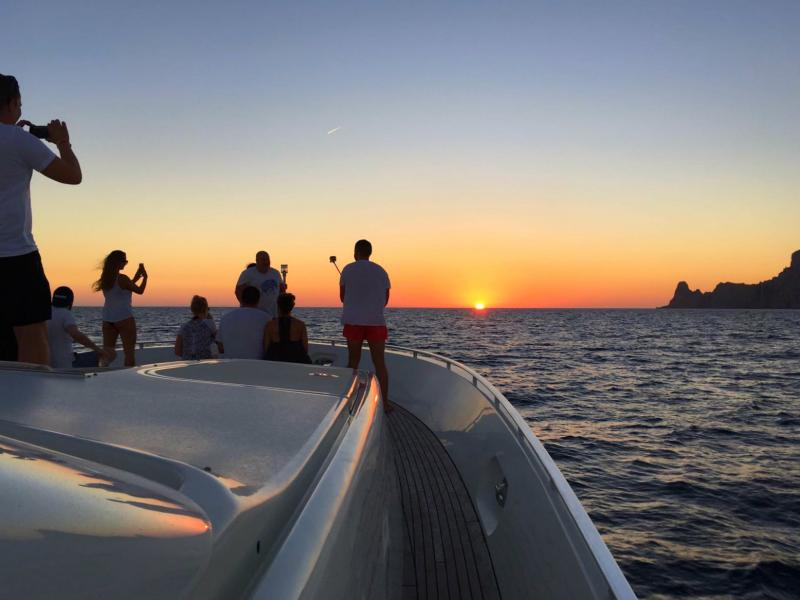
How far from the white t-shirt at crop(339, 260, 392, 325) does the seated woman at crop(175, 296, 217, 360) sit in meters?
1.30

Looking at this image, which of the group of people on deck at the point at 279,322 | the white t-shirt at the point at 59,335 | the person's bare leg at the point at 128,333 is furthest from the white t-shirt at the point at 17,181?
the person's bare leg at the point at 128,333

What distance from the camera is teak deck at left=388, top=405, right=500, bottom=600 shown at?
252 centimetres

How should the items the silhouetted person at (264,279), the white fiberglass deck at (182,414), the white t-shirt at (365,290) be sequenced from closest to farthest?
the white fiberglass deck at (182,414) → the white t-shirt at (365,290) → the silhouetted person at (264,279)

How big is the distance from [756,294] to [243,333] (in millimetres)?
214731

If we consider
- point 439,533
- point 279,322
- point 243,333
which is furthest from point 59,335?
point 439,533

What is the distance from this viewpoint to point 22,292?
2.28 meters

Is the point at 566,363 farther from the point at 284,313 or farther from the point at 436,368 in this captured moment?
the point at 284,313

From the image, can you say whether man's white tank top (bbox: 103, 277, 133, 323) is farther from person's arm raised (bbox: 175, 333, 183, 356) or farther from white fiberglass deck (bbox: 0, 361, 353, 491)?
white fiberglass deck (bbox: 0, 361, 353, 491)

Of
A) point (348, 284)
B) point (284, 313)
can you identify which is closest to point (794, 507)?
point (348, 284)

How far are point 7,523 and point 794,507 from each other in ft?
27.0

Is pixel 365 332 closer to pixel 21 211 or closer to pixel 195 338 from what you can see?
pixel 195 338

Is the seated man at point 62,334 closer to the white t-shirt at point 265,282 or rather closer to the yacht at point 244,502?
the white t-shirt at point 265,282

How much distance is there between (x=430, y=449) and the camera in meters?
4.51

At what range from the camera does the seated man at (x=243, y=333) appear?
406cm
